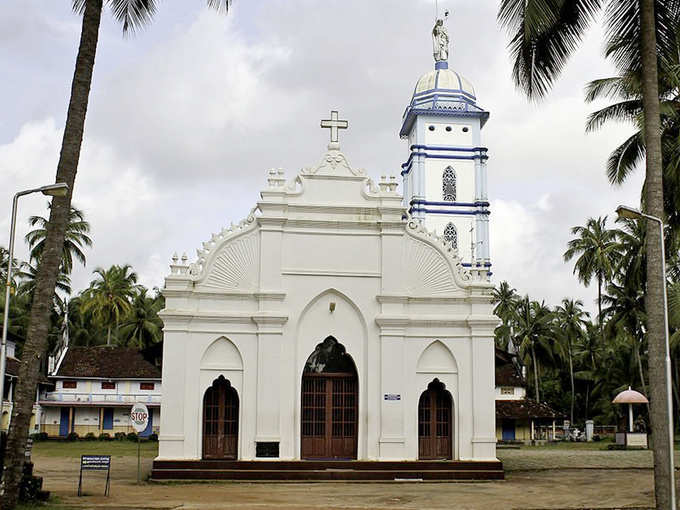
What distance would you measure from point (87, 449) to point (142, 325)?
23.6 m

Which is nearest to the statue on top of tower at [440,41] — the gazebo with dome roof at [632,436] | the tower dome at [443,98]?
the tower dome at [443,98]

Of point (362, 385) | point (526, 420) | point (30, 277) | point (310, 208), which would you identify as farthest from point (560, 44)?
point (30, 277)

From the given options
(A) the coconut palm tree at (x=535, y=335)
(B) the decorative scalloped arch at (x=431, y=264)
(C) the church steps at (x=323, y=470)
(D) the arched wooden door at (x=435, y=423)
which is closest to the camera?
(C) the church steps at (x=323, y=470)

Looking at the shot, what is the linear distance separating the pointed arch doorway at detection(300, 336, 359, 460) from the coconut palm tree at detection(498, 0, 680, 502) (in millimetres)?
10733

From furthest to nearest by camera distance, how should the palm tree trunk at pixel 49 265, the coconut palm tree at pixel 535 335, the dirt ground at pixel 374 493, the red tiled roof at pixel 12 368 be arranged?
the coconut palm tree at pixel 535 335
the red tiled roof at pixel 12 368
the dirt ground at pixel 374 493
the palm tree trunk at pixel 49 265

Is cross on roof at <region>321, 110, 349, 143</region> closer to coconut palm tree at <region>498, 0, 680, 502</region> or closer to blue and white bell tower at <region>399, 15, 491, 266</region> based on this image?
coconut palm tree at <region>498, 0, 680, 502</region>

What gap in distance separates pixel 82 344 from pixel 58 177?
166ft

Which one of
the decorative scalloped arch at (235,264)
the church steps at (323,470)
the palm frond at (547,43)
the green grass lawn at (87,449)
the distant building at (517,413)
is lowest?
the green grass lawn at (87,449)

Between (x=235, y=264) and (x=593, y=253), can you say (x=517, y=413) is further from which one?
(x=235, y=264)

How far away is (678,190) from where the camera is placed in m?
26.2

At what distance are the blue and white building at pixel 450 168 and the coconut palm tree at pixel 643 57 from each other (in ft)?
149

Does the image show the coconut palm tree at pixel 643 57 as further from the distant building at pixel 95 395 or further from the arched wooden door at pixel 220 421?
the distant building at pixel 95 395

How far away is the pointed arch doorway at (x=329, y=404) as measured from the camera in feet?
82.9

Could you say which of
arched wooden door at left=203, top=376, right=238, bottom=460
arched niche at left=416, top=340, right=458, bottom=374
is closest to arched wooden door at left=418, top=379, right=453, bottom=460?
arched niche at left=416, top=340, right=458, bottom=374
